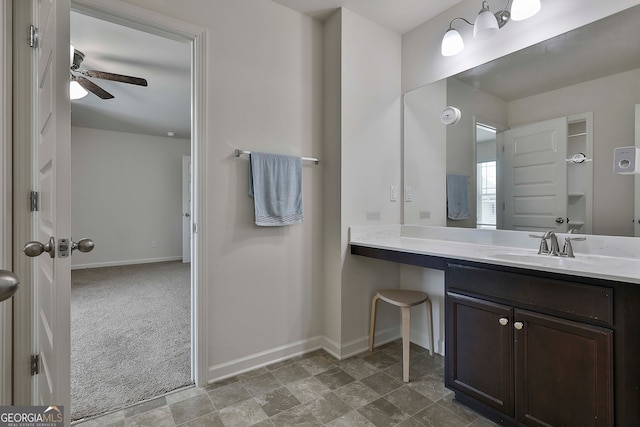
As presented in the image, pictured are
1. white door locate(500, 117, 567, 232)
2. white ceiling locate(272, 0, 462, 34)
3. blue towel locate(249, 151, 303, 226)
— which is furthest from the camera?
white ceiling locate(272, 0, 462, 34)

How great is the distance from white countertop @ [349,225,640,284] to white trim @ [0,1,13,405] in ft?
5.72

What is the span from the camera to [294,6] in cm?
209

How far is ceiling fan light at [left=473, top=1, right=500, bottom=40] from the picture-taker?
178 centimetres

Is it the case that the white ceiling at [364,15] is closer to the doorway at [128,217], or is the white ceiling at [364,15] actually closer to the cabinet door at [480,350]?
the doorway at [128,217]

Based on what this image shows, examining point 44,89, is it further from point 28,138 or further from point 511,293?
point 511,293

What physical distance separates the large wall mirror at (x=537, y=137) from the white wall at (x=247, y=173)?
2.85 feet

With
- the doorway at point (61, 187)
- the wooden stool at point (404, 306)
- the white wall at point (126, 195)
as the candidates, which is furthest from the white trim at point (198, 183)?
the white wall at point (126, 195)

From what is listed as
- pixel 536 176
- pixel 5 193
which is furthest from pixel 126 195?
pixel 536 176

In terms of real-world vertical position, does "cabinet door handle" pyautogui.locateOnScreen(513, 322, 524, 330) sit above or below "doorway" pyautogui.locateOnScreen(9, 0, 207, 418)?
below

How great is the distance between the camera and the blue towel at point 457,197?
2148mm

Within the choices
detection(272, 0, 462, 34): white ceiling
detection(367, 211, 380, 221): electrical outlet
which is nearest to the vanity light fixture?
detection(272, 0, 462, 34): white ceiling

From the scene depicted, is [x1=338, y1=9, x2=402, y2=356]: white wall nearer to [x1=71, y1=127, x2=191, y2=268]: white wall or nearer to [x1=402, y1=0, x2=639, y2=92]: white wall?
[x1=402, y1=0, x2=639, y2=92]: white wall

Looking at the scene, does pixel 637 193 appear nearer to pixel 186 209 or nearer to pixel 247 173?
pixel 247 173

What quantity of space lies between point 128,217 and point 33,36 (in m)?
4.54
